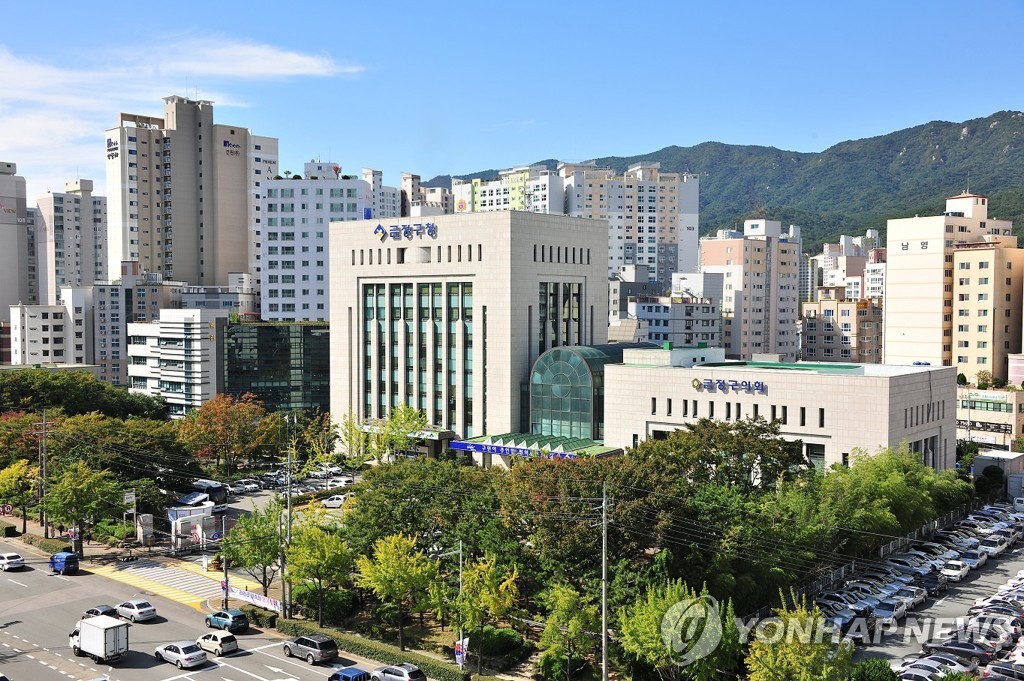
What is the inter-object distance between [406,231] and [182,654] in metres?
40.3

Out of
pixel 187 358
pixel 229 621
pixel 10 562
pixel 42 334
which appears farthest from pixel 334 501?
pixel 42 334

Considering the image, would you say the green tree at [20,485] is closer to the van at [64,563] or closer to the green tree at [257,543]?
the van at [64,563]

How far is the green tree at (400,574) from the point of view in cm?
3516

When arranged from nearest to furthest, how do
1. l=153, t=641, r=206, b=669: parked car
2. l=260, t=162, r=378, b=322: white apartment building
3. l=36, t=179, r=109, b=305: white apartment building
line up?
l=153, t=641, r=206, b=669: parked car, l=260, t=162, r=378, b=322: white apartment building, l=36, t=179, r=109, b=305: white apartment building

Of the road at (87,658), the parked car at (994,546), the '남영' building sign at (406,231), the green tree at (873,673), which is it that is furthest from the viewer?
the '남영' building sign at (406,231)

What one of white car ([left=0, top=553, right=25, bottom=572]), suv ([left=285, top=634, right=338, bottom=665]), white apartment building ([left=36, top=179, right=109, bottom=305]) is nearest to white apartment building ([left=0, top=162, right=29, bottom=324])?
white apartment building ([left=36, top=179, right=109, bottom=305])

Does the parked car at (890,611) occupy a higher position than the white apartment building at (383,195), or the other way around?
the white apartment building at (383,195)

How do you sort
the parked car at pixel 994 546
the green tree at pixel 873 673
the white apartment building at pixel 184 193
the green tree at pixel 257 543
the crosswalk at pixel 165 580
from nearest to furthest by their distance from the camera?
the green tree at pixel 873 673 < the green tree at pixel 257 543 < the crosswalk at pixel 165 580 < the parked car at pixel 994 546 < the white apartment building at pixel 184 193

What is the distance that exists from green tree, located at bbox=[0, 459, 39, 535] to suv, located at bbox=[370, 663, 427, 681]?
3235 cm

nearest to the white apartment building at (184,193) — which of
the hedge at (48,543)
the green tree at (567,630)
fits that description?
the hedge at (48,543)

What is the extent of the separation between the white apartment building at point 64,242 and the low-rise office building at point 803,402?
11777 cm

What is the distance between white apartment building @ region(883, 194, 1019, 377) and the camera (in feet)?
308

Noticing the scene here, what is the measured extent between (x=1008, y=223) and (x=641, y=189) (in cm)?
7813

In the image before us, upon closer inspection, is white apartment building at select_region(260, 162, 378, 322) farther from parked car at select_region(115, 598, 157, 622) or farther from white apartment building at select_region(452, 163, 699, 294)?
parked car at select_region(115, 598, 157, 622)
